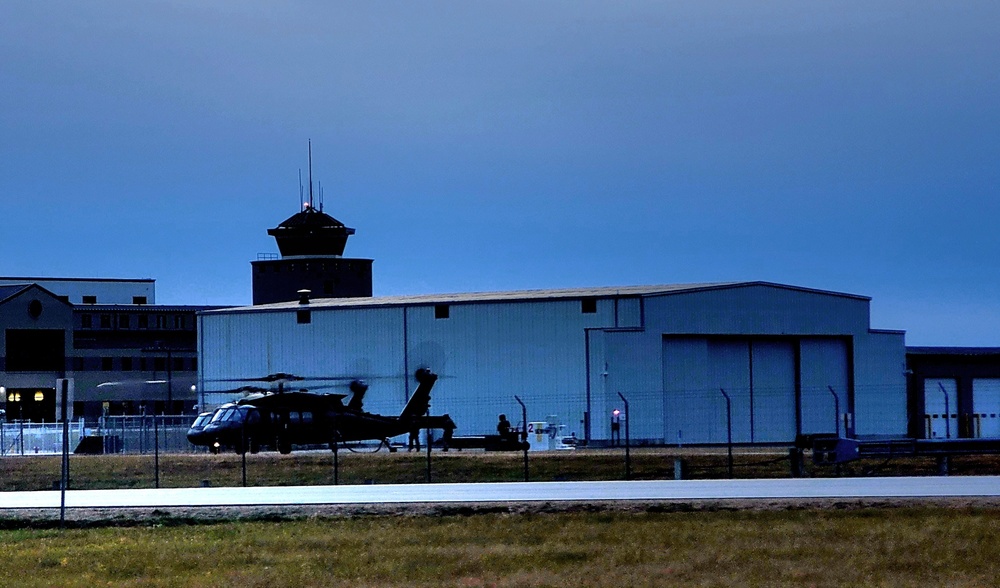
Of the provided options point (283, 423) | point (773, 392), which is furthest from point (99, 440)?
point (773, 392)

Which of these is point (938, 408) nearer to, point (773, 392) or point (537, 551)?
point (773, 392)

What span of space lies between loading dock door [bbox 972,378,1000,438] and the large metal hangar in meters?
6.29

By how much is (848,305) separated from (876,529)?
163 feet

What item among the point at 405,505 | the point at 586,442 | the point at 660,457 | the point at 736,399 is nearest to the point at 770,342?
the point at 736,399

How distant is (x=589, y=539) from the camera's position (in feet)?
73.2

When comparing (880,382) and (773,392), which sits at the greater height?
(880,382)

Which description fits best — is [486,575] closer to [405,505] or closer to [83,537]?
[83,537]

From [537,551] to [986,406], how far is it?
6070 centimetres

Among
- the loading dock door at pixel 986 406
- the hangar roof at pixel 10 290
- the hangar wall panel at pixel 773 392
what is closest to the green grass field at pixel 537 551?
the hangar wall panel at pixel 773 392

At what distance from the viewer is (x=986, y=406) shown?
254ft

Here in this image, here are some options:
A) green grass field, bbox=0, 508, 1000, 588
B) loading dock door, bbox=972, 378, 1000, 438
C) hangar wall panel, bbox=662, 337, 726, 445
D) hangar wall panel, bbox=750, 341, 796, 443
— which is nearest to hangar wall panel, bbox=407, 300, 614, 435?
hangar wall panel, bbox=662, 337, 726, 445

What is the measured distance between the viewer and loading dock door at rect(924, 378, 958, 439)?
246 feet

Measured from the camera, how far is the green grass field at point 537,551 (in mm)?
18719

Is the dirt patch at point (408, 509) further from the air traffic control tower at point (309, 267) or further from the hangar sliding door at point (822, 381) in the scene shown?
the air traffic control tower at point (309, 267)
